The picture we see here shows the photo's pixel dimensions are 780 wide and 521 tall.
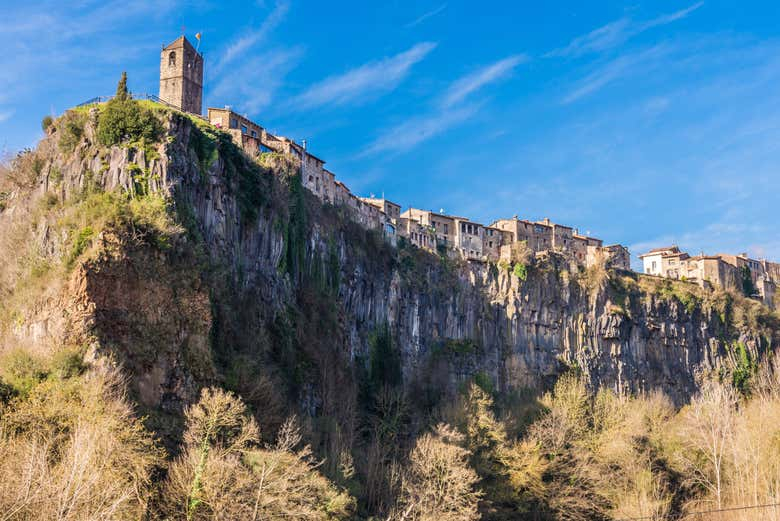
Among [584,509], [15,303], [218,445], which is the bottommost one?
[584,509]

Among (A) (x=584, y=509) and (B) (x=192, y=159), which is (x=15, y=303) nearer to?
(B) (x=192, y=159)

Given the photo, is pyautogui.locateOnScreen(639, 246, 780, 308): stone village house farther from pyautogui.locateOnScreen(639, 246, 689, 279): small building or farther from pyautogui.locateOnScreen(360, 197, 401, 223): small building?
pyautogui.locateOnScreen(360, 197, 401, 223): small building

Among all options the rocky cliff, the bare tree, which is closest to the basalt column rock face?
the rocky cliff

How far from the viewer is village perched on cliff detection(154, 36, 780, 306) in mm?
79750

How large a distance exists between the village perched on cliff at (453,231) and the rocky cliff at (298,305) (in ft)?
12.7

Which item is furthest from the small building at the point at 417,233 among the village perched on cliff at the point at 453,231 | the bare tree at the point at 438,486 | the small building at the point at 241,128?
the bare tree at the point at 438,486

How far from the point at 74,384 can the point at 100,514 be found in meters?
11.7

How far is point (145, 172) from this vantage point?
162ft

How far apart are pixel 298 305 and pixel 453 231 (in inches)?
1750

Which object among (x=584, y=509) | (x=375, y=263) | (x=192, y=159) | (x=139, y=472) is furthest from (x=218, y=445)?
(x=375, y=263)

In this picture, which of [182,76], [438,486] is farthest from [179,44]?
[438,486]

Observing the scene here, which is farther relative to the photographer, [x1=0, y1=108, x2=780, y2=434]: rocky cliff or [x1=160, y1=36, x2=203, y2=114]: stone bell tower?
[x1=160, y1=36, x2=203, y2=114]: stone bell tower

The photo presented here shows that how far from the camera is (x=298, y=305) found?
6506 centimetres

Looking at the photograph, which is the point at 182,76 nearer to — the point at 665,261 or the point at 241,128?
the point at 241,128
